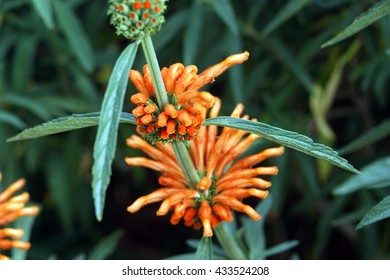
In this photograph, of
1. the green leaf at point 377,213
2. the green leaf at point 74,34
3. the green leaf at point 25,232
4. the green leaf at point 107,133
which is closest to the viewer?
the green leaf at point 107,133

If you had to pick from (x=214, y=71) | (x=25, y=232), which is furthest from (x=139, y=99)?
(x=25, y=232)

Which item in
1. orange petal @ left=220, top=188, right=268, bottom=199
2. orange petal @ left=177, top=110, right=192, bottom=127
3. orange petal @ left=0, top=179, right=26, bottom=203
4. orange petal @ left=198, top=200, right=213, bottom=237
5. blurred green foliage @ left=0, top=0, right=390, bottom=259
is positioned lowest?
orange petal @ left=198, top=200, right=213, bottom=237

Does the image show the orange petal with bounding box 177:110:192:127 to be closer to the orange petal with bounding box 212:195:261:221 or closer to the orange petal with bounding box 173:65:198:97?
the orange petal with bounding box 173:65:198:97

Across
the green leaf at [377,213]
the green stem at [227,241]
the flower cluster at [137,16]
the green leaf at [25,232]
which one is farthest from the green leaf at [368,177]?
the green leaf at [25,232]

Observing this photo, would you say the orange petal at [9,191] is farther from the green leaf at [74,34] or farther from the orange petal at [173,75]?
the green leaf at [74,34]

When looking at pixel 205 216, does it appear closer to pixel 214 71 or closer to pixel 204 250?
pixel 204 250

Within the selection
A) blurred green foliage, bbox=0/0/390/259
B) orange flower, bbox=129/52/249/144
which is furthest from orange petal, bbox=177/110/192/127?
blurred green foliage, bbox=0/0/390/259
